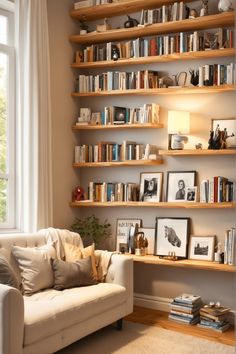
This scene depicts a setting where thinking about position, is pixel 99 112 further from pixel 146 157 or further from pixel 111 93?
pixel 146 157

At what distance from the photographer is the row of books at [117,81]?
15.2ft

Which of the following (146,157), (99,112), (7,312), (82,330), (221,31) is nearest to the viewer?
(7,312)

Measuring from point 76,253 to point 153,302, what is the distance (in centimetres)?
118

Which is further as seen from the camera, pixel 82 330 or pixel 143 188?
pixel 143 188

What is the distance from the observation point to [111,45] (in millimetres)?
4867

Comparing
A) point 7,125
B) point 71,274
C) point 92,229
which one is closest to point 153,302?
point 92,229

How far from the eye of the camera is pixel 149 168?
479 centimetres

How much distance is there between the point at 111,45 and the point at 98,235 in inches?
79.1

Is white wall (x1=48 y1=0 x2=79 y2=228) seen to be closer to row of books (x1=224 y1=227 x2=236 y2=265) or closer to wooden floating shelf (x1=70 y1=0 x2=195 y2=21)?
wooden floating shelf (x1=70 y1=0 x2=195 y2=21)

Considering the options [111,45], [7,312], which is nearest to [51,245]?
[7,312]

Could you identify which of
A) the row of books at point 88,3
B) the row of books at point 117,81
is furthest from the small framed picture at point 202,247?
the row of books at point 88,3

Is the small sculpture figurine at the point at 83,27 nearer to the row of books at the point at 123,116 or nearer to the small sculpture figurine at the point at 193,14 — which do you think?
the row of books at the point at 123,116

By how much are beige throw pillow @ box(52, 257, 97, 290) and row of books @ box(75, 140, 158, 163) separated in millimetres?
A: 1353

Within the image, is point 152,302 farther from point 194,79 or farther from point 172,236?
point 194,79
